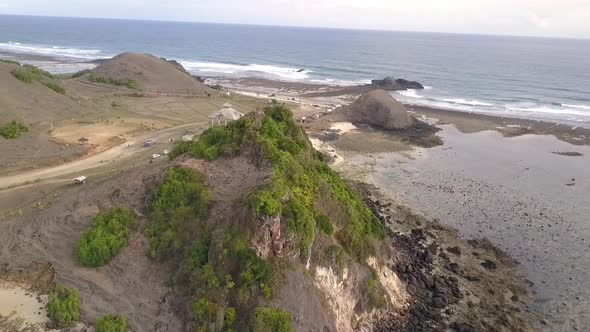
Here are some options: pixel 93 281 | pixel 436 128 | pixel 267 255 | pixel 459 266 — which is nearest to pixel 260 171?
pixel 267 255

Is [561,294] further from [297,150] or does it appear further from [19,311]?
[19,311]

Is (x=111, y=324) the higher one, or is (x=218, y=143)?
(x=218, y=143)

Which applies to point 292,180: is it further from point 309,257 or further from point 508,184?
point 508,184

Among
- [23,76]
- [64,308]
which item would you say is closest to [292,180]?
[64,308]

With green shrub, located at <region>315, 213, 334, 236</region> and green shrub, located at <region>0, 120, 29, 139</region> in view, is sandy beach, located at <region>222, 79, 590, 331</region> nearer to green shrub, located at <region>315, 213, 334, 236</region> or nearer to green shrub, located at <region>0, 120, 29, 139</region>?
green shrub, located at <region>315, 213, 334, 236</region>

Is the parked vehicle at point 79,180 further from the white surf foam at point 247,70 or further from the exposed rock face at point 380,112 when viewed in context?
the white surf foam at point 247,70

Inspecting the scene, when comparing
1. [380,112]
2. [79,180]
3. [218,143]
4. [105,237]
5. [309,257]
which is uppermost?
[218,143]
